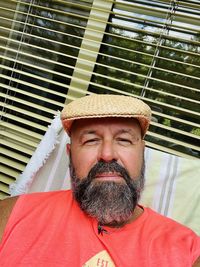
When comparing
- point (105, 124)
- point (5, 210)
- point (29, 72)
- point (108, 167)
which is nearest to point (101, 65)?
point (29, 72)

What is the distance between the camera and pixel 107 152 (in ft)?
3.86

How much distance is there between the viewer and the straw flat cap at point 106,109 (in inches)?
45.0

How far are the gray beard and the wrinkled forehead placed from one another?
0.46ft

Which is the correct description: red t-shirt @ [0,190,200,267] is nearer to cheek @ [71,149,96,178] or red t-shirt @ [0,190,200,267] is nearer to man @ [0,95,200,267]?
man @ [0,95,200,267]

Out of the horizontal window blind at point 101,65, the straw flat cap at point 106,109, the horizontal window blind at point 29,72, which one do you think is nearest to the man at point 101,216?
the straw flat cap at point 106,109

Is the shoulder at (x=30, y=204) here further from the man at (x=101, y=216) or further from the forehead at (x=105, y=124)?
the forehead at (x=105, y=124)

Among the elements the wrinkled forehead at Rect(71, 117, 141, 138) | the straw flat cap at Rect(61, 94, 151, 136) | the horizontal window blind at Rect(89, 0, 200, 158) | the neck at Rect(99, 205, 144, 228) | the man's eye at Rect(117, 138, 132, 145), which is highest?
the horizontal window blind at Rect(89, 0, 200, 158)

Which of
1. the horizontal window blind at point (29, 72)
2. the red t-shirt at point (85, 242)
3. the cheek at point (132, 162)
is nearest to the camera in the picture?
the red t-shirt at point (85, 242)

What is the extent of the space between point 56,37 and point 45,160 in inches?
36.7

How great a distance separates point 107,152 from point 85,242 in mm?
326

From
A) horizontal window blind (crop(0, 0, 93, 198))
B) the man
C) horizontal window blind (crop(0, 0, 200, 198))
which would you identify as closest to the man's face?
the man

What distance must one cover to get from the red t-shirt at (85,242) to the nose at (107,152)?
0.82ft

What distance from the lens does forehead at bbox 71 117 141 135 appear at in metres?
1.21

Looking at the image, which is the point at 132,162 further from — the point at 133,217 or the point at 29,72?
the point at 29,72
